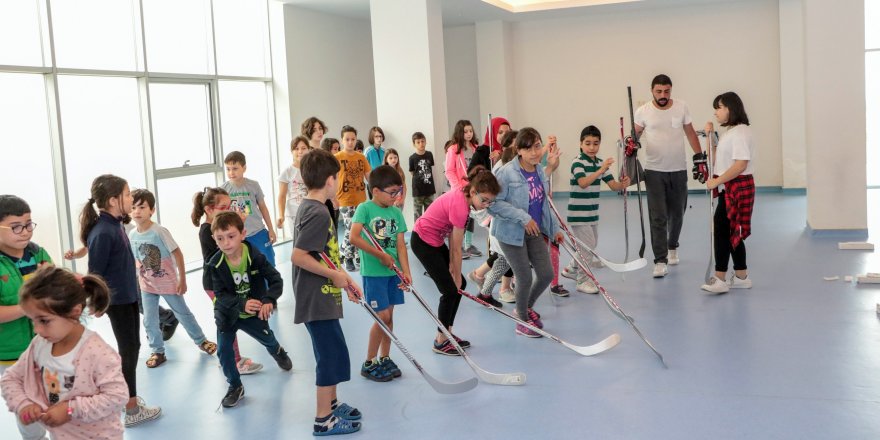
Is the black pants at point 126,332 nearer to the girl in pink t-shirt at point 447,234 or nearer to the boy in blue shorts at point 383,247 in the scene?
the boy in blue shorts at point 383,247

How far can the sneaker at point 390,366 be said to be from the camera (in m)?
4.62

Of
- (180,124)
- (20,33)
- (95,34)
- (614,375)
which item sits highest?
(95,34)

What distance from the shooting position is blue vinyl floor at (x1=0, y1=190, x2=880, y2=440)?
12.4 ft

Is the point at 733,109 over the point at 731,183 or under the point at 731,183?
over

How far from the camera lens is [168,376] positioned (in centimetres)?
497

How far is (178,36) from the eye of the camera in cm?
913

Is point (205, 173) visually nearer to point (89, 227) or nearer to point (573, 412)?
point (89, 227)

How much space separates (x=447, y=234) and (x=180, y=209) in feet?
17.0

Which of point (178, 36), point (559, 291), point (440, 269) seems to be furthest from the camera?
point (178, 36)

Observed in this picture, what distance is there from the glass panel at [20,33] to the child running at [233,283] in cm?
381

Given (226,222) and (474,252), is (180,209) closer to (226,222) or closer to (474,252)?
(474,252)

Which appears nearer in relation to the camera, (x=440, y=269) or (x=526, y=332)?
(x=440, y=269)

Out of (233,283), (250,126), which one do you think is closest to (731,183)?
(233,283)

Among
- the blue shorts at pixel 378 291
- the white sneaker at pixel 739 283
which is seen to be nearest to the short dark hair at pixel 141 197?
the blue shorts at pixel 378 291
